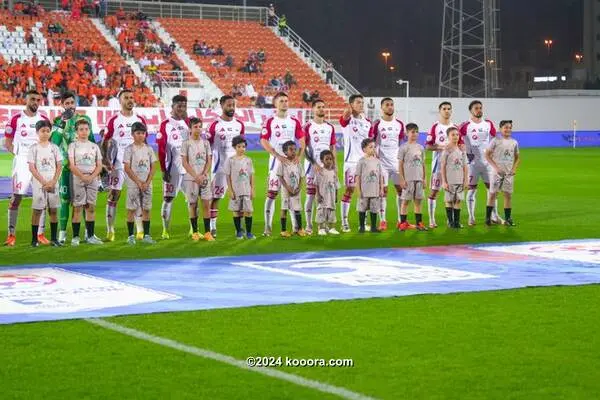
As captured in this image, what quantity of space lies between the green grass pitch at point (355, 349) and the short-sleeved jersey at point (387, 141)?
249 inches

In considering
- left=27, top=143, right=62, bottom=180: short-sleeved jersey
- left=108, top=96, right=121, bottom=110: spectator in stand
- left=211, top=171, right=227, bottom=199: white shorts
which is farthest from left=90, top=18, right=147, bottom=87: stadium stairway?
left=27, top=143, right=62, bottom=180: short-sleeved jersey

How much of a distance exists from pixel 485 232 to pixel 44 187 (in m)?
6.64

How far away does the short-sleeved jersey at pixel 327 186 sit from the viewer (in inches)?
640

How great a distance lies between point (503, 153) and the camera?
58.0ft

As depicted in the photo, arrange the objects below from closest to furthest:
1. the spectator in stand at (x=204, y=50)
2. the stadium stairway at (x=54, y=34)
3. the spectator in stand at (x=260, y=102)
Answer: the stadium stairway at (x=54, y=34), the spectator in stand at (x=260, y=102), the spectator in stand at (x=204, y=50)

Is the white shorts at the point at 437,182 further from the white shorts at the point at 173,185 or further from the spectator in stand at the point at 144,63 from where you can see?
the spectator in stand at the point at 144,63

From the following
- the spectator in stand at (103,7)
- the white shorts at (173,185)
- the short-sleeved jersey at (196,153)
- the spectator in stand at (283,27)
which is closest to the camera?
the short-sleeved jersey at (196,153)

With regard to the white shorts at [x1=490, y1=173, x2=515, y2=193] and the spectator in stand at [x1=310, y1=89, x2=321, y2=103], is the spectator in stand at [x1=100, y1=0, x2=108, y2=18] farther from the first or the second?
the white shorts at [x1=490, y1=173, x2=515, y2=193]

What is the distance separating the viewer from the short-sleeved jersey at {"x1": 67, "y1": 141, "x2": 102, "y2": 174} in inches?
586

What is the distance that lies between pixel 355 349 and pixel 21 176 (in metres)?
8.00

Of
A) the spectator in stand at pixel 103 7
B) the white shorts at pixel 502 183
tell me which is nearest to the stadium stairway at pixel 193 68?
the spectator in stand at pixel 103 7

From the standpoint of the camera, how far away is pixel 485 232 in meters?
16.8

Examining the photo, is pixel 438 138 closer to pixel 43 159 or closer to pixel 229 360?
pixel 43 159

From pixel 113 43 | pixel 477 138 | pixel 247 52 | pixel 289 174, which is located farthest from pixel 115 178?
pixel 247 52
